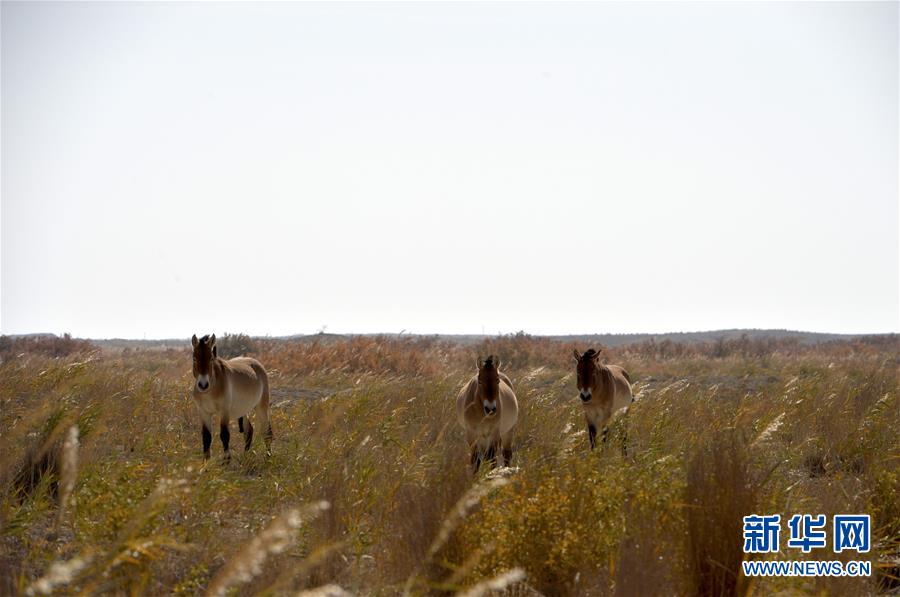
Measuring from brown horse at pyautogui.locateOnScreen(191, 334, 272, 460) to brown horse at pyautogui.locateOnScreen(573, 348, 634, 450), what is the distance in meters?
4.65

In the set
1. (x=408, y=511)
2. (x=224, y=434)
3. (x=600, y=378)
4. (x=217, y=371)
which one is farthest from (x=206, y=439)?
(x=600, y=378)

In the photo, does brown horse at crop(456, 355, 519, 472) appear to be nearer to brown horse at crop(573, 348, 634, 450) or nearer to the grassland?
the grassland

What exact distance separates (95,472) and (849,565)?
6604 mm

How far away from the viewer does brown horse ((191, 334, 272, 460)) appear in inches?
435

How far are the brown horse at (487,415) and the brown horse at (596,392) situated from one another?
162 centimetres

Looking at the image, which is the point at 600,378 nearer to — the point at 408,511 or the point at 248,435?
the point at 248,435

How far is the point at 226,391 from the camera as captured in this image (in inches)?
461

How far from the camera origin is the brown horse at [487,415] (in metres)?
9.93

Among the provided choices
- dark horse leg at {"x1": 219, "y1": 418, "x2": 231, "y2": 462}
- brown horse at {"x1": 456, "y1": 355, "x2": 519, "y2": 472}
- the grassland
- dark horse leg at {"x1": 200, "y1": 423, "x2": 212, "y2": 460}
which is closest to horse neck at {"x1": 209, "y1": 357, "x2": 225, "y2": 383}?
dark horse leg at {"x1": 219, "y1": 418, "x2": 231, "y2": 462}

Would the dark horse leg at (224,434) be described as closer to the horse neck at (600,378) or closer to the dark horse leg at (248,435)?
the dark horse leg at (248,435)

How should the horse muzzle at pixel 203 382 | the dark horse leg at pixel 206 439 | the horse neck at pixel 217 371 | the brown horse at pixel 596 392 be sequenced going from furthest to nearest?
the brown horse at pixel 596 392 < the horse neck at pixel 217 371 < the dark horse leg at pixel 206 439 < the horse muzzle at pixel 203 382

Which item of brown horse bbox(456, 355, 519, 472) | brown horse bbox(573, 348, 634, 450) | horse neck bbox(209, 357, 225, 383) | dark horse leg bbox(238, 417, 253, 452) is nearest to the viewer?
brown horse bbox(456, 355, 519, 472)

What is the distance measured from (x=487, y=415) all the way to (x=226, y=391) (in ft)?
13.8

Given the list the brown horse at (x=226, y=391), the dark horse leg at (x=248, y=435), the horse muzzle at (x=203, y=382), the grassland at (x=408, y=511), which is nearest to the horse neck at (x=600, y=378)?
the grassland at (x=408, y=511)
